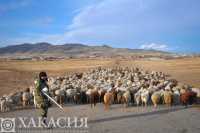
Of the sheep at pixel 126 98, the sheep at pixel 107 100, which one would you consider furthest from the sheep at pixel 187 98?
the sheep at pixel 107 100

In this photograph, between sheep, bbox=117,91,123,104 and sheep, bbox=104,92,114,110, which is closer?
sheep, bbox=104,92,114,110

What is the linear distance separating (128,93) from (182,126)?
4.37 metres

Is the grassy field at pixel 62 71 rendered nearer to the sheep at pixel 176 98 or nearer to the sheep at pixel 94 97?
the sheep at pixel 94 97

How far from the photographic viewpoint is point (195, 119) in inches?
447

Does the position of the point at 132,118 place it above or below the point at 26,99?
below

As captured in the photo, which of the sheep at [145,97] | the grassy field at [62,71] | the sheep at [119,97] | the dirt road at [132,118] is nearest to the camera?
the dirt road at [132,118]

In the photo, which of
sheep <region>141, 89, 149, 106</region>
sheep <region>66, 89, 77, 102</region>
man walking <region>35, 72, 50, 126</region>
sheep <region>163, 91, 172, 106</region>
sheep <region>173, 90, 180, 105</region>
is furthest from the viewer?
sheep <region>66, 89, 77, 102</region>

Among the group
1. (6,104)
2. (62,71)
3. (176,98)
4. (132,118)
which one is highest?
(62,71)

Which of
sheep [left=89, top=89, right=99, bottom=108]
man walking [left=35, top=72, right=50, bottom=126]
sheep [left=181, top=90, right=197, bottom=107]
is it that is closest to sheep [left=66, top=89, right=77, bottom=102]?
sheep [left=89, top=89, right=99, bottom=108]

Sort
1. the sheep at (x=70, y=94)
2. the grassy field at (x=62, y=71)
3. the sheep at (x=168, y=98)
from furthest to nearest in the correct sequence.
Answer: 1. the grassy field at (x=62, y=71)
2. the sheep at (x=70, y=94)
3. the sheep at (x=168, y=98)

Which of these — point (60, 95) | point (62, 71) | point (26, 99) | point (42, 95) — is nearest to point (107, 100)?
point (60, 95)

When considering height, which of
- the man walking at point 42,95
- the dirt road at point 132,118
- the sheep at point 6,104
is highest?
the man walking at point 42,95

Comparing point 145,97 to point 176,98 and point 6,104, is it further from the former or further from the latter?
point 6,104

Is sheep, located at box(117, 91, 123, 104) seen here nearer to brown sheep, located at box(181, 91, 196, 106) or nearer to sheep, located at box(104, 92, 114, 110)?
sheep, located at box(104, 92, 114, 110)
